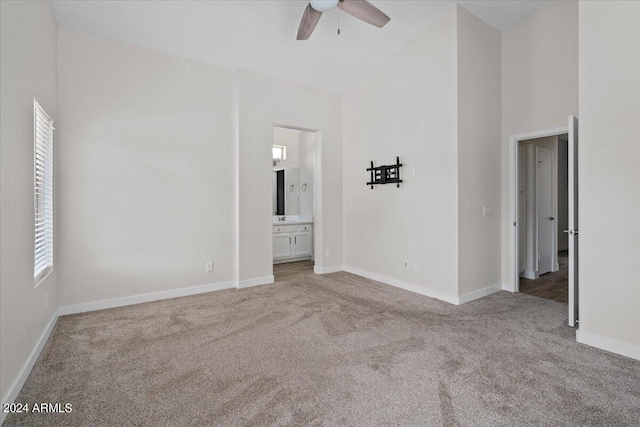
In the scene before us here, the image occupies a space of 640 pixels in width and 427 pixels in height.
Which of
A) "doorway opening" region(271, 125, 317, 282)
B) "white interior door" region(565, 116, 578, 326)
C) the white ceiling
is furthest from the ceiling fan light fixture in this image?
"doorway opening" region(271, 125, 317, 282)

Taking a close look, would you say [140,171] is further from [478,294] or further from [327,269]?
[478,294]

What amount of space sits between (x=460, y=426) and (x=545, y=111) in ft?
12.4

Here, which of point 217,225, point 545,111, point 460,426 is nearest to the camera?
point 460,426

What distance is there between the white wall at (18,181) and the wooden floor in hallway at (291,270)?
3.00 m

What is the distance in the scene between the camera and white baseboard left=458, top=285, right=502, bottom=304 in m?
3.73

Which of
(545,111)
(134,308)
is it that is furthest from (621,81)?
(134,308)

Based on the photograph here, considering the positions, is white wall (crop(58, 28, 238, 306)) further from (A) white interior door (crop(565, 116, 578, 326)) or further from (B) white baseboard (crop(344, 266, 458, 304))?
(A) white interior door (crop(565, 116, 578, 326))

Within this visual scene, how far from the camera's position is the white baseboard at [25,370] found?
6.06ft

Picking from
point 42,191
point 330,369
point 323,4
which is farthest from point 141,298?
point 323,4

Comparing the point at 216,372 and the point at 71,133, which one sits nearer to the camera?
the point at 216,372

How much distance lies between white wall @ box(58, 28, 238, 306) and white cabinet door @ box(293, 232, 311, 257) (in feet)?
7.02

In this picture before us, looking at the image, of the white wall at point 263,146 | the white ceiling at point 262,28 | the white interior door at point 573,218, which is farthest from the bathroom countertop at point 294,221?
the white interior door at point 573,218

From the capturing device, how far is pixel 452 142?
3730 mm

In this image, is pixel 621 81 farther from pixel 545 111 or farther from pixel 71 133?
pixel 71 133
